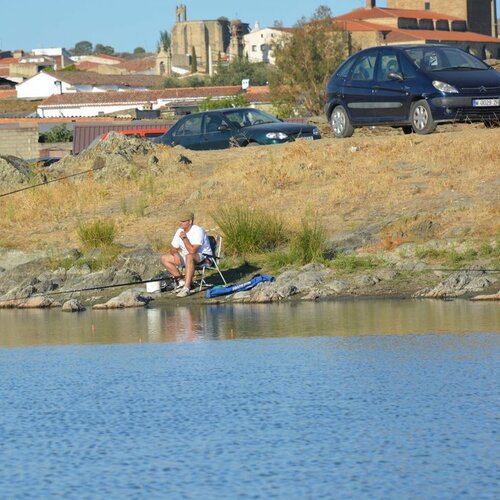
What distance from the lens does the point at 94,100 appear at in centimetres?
9944

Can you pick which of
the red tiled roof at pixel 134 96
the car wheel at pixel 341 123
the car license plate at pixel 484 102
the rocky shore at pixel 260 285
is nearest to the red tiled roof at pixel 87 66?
the red tiled roof at pixel 134 96

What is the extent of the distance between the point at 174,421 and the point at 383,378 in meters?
1.84

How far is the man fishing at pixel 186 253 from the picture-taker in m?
16.3

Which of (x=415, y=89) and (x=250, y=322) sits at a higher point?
(x=415, y=89)

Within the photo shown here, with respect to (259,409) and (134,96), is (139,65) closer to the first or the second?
(134,96)

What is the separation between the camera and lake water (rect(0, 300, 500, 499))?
6.89 meters

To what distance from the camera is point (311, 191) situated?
68.0 ft

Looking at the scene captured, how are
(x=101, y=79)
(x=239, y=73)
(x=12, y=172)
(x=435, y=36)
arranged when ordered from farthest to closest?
(x=239, y=73), (x=435, y=36), (x=101, y=79), (x=12, y=172)

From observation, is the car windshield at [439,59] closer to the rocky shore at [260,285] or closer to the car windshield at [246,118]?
the car windshield at [246,118]

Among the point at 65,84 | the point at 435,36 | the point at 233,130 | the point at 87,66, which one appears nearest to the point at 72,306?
the point at 233,130

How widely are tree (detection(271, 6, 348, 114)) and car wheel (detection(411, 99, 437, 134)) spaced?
51313 mm

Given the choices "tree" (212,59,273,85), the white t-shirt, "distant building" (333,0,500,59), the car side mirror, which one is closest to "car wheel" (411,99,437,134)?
the car side mirror

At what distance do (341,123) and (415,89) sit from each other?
2.33 m

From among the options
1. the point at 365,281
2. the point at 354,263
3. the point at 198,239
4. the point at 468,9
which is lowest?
the point at 365,281
